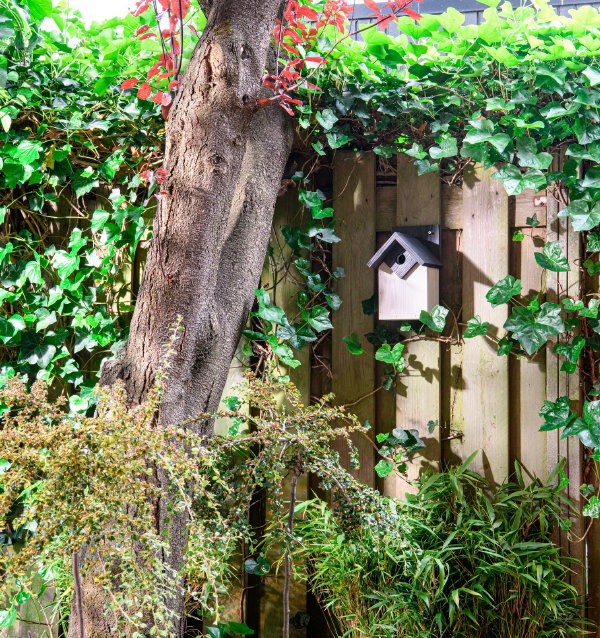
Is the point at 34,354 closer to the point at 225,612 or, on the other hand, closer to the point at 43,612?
the point at 43,612

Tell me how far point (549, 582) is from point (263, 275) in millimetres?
1600

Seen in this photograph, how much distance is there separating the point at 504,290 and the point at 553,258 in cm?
20

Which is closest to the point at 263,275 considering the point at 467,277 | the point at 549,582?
the point at 467,277

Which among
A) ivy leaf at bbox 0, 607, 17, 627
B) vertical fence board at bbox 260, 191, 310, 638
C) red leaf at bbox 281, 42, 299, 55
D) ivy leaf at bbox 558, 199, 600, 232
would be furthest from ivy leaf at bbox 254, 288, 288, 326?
ivy leaf at bbox 0, 607, 17, 627

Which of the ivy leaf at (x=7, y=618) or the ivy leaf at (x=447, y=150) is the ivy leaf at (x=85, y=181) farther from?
the ivy leaf at (x=7, y=618)

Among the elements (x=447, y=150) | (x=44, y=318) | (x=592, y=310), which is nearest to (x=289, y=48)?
(x=447, y=150)

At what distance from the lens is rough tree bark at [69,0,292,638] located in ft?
6.38

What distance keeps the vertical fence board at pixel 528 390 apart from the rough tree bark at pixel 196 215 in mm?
1145

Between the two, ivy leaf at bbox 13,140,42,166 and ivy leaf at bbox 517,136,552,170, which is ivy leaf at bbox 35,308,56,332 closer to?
ivy leaf at bbox 13,140,42,166

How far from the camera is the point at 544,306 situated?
7.37 feet

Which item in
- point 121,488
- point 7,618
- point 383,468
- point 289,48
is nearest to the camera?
point 121,488

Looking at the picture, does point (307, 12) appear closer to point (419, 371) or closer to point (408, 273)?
point (408, 273)

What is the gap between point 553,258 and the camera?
2240 millimetres

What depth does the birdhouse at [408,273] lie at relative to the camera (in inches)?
92.8
